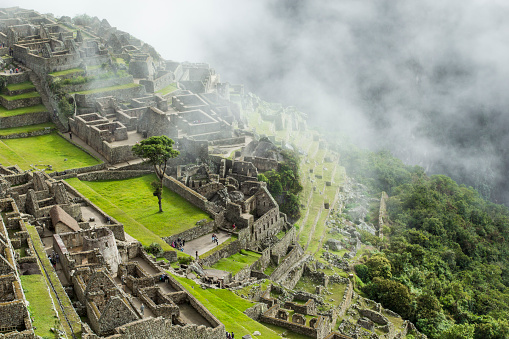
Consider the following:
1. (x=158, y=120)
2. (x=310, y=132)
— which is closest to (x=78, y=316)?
(x=158, y=120)

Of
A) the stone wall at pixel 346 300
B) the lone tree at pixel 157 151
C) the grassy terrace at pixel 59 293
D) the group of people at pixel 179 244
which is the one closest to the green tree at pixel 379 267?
the stone wall at pixel 346 300

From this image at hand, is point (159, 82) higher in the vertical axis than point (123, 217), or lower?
→ higher

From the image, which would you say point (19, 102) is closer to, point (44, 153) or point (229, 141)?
point (44, 153)

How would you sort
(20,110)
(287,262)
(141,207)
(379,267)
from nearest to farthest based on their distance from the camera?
(141,207)
(287,262)
(379,267)
(20,110)

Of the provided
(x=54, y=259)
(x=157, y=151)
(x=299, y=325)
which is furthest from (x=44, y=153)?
(x=299, y=325)

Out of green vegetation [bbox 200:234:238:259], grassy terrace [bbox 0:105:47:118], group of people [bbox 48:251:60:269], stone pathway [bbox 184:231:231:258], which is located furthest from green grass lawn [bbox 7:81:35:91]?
group of people [bbox 48:251:60:269]

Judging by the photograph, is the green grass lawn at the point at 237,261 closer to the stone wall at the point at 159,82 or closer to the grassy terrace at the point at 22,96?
the stone wall at the point at 159,82
